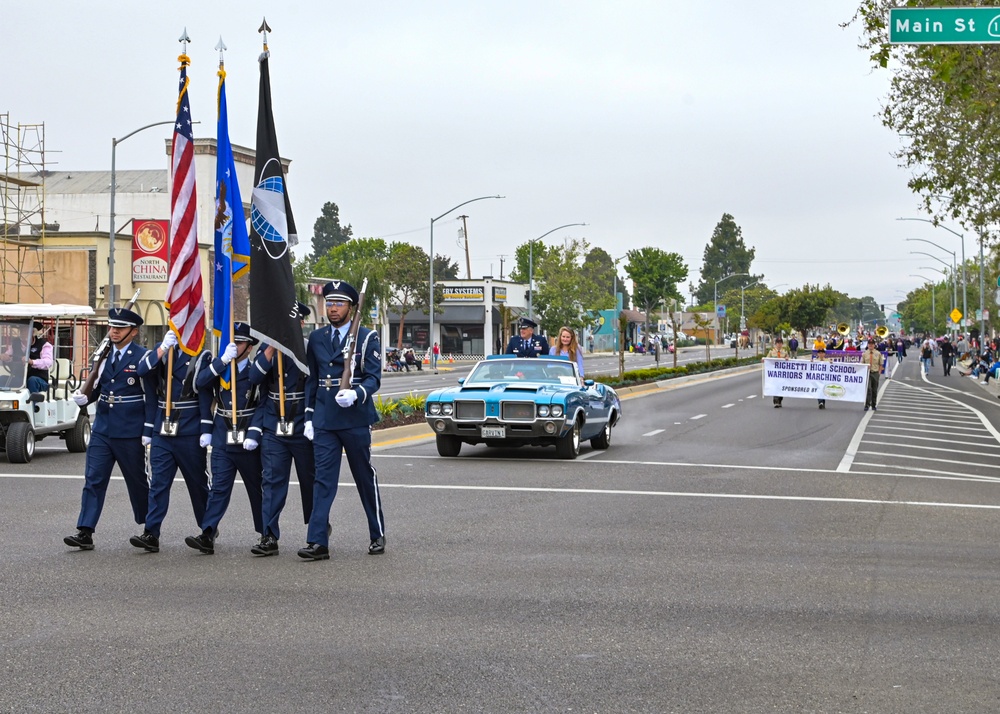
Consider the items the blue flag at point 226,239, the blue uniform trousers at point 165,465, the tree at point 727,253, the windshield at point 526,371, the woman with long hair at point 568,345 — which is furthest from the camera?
the tree at point 727,253

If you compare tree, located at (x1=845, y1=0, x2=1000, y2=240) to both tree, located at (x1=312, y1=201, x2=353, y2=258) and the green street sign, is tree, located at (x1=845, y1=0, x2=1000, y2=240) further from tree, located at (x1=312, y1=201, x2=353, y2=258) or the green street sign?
tree, located at (x1=312, y1=201, x2=353, y2=258)

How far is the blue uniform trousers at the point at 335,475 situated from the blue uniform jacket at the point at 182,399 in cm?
92

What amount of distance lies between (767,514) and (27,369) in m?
10.5

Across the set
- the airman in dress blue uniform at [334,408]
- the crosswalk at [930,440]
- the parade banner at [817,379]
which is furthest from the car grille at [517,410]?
the parade banner at [817,379]

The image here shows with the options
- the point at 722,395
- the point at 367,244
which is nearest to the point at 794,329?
the point at 367,244

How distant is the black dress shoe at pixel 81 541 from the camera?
374 inches

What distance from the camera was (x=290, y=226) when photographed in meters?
10.4

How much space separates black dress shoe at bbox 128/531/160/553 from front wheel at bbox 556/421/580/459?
8671 mm

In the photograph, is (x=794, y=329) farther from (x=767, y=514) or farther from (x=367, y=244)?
(x=767, y=514)

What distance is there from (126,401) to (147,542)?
3.60 feet

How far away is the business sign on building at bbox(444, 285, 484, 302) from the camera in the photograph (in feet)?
300

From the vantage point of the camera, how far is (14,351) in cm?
1716

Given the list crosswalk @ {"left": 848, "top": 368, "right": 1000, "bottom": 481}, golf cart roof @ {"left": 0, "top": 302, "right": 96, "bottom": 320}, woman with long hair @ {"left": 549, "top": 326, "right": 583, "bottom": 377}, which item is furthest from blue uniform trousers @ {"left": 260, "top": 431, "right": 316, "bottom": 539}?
woman with long hair @ {"left": 549, "top": 326, "right": 583, "bottom": 377}

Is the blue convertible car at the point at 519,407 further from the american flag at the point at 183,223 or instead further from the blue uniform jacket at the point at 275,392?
the blue uniform jacket at the point at 275,392
